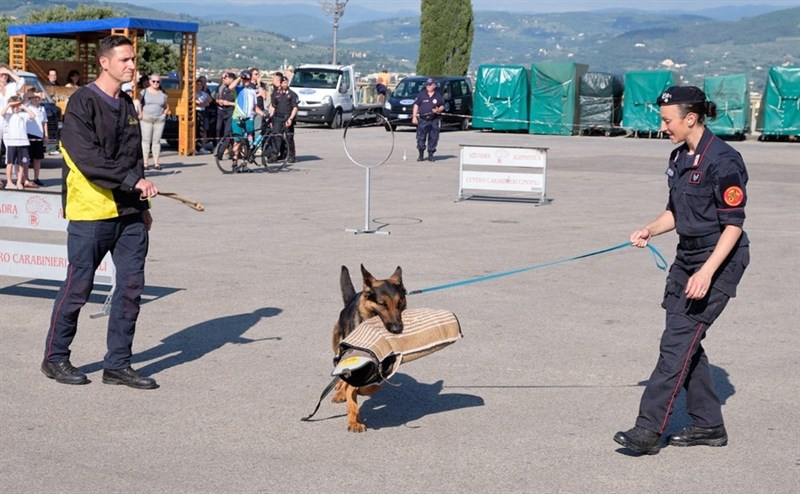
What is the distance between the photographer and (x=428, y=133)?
2562 cm

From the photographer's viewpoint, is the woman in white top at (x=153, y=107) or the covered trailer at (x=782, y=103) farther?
the covered trailer at (x=782, y=103)

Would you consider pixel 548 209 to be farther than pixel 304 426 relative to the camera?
Yes

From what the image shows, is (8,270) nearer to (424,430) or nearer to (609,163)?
(424,430)

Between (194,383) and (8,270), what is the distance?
3.33 metres

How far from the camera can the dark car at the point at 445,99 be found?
124ft

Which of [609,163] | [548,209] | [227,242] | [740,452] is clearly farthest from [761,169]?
[740,452]

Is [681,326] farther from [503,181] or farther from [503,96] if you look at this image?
[503,96]

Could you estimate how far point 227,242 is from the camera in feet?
42.3

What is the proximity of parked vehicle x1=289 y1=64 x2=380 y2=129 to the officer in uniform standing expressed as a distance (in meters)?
11.4

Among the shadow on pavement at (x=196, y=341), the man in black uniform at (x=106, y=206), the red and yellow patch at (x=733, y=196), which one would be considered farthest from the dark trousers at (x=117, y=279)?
the red and yellow patch at (x=733, y=196)

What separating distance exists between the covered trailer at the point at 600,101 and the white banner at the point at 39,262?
1195 inches

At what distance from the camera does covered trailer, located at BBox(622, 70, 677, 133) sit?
3644cm

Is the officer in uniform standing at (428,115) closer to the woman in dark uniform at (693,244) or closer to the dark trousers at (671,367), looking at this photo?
the woman in dark uniform at (693,244)

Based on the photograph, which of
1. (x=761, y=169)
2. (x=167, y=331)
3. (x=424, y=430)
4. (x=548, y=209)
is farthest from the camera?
(x=761, y=169)
